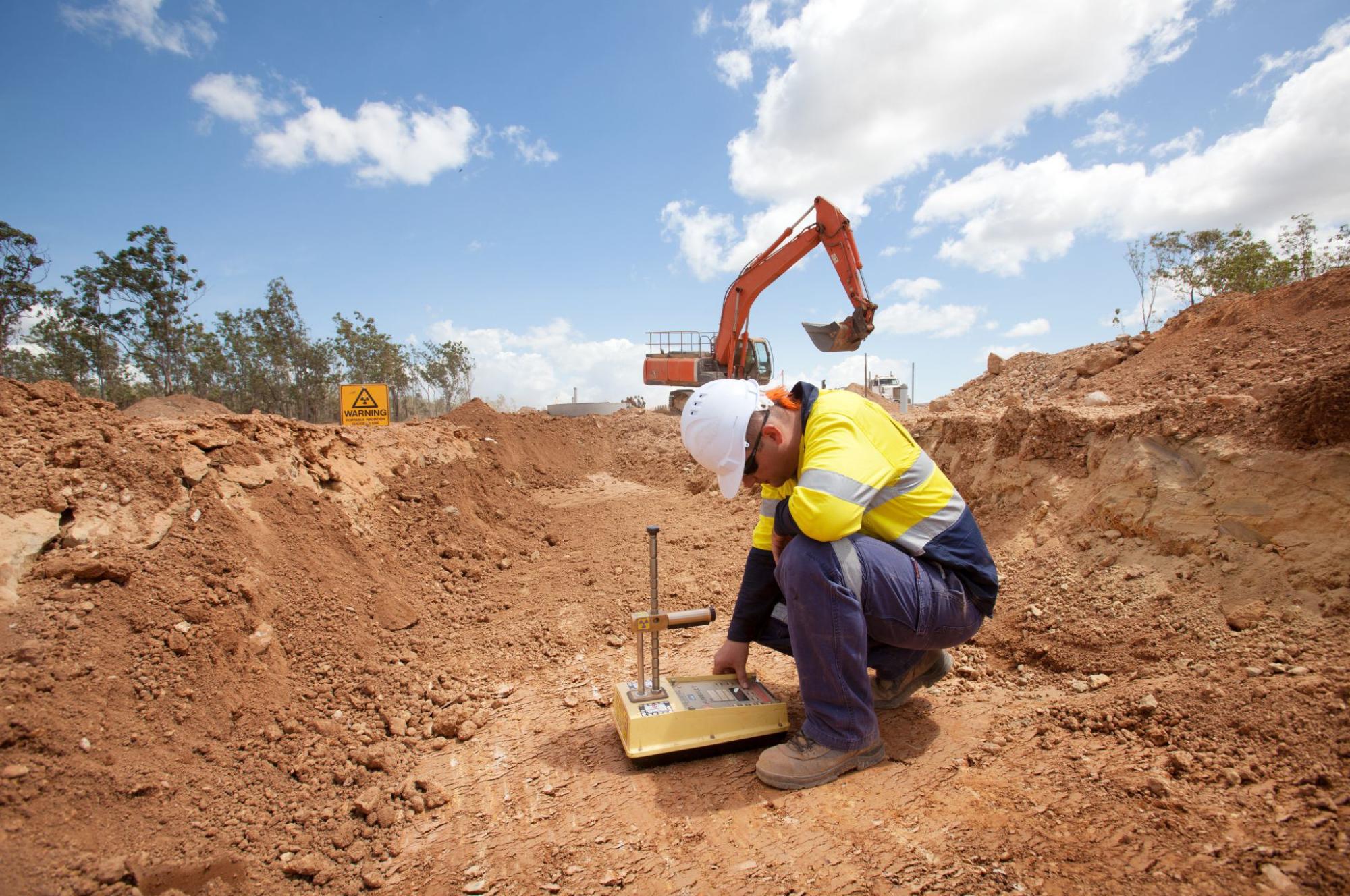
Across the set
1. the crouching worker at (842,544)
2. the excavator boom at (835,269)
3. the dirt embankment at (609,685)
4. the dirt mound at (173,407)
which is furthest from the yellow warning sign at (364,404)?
the crouching worker at (842,544)

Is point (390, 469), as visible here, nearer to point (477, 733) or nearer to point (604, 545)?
point (604, 545)

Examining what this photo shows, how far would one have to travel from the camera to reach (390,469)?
6.17 meters

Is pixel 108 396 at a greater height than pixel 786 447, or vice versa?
pixel 108 396

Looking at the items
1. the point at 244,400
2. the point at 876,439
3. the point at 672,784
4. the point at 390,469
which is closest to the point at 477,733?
the point at 672,784

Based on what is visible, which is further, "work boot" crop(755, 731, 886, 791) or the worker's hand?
the worker's hand

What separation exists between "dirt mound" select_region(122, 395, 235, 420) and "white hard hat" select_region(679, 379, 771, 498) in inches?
455

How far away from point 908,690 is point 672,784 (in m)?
1.05

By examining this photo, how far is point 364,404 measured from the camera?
921cm

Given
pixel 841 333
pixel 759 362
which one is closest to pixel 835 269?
pixel 841 333

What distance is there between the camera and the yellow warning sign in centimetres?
911

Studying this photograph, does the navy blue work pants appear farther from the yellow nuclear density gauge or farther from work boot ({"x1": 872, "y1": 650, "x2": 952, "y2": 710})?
work boot ({"x1": 872, "y1": 650, "x2": 952, "y2": 710})

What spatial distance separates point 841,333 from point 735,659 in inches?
318

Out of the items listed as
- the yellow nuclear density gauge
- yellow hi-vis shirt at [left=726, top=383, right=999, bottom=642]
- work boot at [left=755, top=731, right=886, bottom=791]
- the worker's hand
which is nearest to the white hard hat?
yellow hi-vis shirt at [left=726, top=383, right=999, bottom=642]

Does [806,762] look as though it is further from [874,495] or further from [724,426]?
[724,426]
